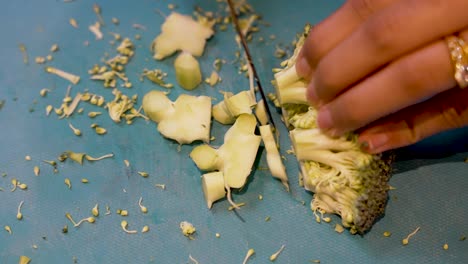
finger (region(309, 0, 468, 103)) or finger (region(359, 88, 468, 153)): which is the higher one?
finger (region(309, 0, 468, 103))

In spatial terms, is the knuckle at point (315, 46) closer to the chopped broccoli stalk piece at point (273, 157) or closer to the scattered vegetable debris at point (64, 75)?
the chopped broccoli stalk piece at point (273, 157)

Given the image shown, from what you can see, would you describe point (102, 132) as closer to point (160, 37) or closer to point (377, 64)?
point (160, 37)

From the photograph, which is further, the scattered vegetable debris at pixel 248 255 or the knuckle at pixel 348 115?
the scattered vegetable debris at pixel 248 255

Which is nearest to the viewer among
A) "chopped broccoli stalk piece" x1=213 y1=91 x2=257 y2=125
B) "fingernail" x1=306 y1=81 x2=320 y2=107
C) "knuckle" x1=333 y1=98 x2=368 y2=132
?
"knuckle" x1=333 y1=98 x2=368 y2=132

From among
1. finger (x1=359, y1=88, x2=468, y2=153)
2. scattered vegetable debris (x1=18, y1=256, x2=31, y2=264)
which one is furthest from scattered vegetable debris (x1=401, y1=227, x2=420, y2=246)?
scattered vegetable debris (x1=18, y1=256, x2=31, y2=264)

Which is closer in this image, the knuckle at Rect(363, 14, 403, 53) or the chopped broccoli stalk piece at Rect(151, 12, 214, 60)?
the knuckle at Rect(363, 14, 403, 53)

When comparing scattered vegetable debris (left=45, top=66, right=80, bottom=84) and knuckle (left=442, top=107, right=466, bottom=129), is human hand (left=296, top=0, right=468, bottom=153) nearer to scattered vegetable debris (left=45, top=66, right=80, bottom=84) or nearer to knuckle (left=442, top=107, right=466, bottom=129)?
knuckle (left=442, top=107, right=466, bottom=129)

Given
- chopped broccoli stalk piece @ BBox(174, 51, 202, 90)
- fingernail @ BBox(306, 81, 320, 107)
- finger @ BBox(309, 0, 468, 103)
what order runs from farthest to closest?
chopped broccoli stalk piece @ BBox(174, 51, 202, 90) → fingernail @ BBox(306, 81, 320, 107) → finger @ BBox(309, 0, 468, 103)

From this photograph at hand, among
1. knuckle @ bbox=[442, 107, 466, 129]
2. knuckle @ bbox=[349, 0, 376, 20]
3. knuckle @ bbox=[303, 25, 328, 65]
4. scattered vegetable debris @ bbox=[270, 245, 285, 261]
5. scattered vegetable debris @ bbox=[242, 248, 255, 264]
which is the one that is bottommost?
scattered vegetable debris @ bbox=[242, 248, 255, 264]

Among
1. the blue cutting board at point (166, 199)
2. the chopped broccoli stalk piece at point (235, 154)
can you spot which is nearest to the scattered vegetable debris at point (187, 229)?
the blue cutting board at point (166, 199)
